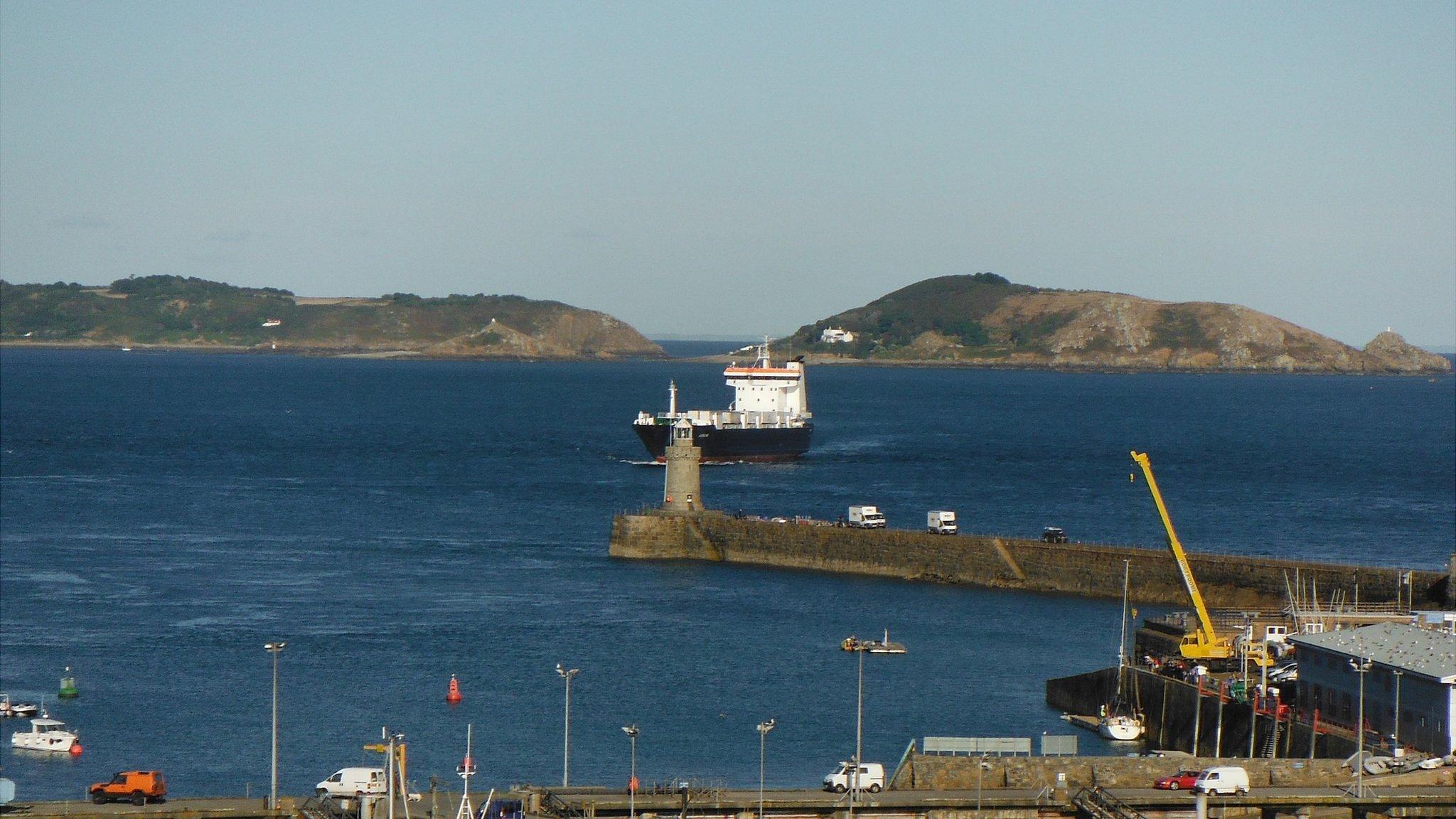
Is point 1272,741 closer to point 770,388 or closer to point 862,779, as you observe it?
point 862,779

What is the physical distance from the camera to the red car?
1277 inches

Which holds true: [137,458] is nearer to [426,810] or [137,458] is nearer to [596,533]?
[596,533]

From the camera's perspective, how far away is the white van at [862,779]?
32656mm

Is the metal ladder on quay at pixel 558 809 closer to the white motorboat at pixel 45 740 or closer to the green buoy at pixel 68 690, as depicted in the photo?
the white motorboat at pixel 45 740

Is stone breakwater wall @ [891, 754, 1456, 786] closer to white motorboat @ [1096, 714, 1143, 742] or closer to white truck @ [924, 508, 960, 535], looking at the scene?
white motorboat @ [1096, 714, 1143, 742]

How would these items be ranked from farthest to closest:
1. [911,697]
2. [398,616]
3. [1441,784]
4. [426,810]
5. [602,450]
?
[602,450], [398,616], [911,697], [1441,784], [426,810]

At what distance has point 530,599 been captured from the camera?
2391 inches

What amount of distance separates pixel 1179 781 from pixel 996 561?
1253 inches

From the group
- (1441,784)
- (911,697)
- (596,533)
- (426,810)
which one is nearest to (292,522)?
(596,533)

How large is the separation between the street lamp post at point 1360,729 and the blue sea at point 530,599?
7.51 m

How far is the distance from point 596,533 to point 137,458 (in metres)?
48.4

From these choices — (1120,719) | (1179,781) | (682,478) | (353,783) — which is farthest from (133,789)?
(682,478)

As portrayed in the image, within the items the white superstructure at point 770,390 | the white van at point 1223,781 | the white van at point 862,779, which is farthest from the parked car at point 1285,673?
the white superstructure at point 770,390

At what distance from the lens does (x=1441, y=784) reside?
32.5 metres
